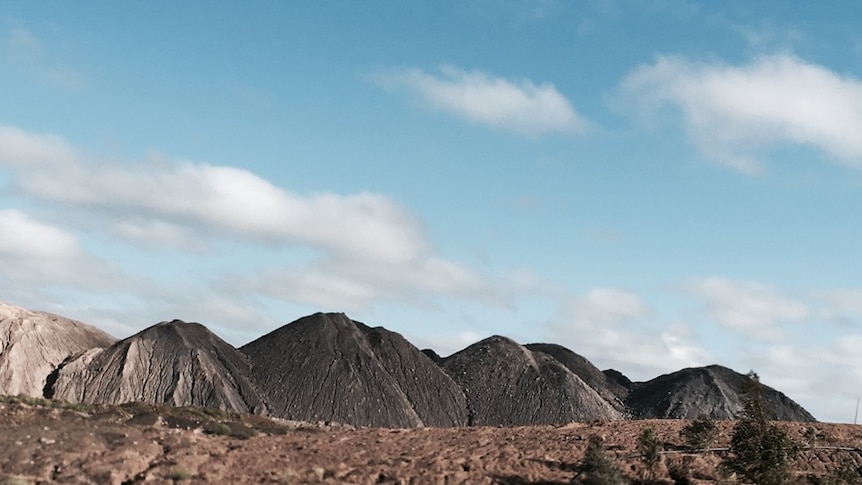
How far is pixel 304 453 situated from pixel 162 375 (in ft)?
148

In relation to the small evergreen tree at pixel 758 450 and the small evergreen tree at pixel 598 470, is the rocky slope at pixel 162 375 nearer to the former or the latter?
the small evergreen tree at pixel 598 470

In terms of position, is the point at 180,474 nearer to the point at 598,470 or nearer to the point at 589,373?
the point at 598,470

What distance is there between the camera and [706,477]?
29094mm

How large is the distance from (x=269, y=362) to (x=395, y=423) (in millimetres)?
12975

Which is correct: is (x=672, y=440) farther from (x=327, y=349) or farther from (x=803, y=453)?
(x=327, y=349)

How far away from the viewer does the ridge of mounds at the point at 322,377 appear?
6894 centimetres

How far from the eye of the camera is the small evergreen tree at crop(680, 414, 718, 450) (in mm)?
33334

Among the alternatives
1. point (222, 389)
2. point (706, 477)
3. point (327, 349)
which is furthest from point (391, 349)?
point (706, 477)

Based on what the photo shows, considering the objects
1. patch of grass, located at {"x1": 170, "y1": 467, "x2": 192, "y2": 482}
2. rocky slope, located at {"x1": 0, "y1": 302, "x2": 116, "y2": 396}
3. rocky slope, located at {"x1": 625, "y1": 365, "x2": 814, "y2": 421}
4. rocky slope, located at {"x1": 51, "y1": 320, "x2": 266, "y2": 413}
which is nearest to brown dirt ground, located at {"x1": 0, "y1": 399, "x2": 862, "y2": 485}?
patch of grass, located at {"x1": 170, "y1": 467, "x2": 192, "y2": 482}

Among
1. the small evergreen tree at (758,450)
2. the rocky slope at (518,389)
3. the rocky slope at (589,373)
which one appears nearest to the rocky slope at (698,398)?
the rocky slope at (589,373)

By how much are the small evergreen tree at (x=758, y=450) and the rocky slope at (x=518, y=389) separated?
46.3m

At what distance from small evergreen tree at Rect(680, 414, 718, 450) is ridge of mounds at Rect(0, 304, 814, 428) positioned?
31.6 meters

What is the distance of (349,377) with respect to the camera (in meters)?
72.6

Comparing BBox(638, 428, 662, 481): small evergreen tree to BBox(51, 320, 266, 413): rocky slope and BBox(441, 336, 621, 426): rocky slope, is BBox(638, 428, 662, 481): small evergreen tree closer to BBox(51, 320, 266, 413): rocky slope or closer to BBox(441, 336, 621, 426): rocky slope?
BBox(51, 320, 266, 413): rocky slope
